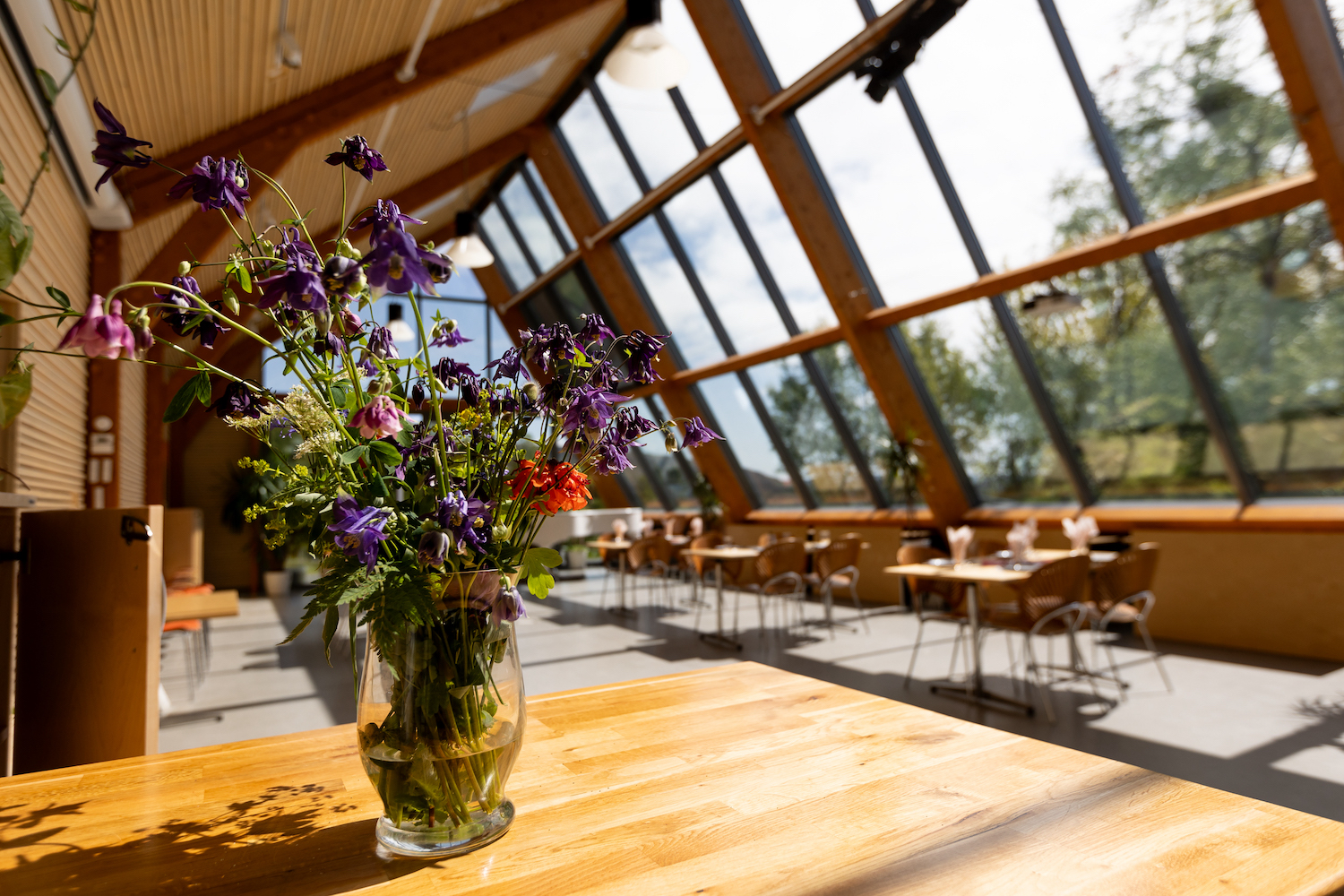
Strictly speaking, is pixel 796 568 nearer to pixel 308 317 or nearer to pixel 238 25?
pixel 238 25

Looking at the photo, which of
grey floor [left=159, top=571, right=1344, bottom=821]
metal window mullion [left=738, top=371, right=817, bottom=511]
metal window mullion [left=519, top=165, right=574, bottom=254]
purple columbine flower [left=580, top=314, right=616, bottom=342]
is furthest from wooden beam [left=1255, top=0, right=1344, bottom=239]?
metal window mullion [left=519, top=165, right=574, bottom=254]

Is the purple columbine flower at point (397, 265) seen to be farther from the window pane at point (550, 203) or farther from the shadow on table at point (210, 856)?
the window pane at point (550, 203)

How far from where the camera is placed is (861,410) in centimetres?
908

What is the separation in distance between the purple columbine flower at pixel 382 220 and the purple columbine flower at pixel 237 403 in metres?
0.24

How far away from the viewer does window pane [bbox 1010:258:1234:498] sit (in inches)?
244

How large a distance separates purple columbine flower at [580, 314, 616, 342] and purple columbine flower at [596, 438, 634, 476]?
0.14 meters

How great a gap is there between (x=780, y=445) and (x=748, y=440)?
612 millimetres

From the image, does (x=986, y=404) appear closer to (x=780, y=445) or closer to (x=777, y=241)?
(x=777, y=241)

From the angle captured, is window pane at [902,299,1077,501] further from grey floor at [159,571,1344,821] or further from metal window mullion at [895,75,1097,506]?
grey floor at [159,571,1344,821]

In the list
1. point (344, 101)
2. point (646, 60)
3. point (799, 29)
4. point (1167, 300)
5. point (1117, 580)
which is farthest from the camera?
point (799, 29)

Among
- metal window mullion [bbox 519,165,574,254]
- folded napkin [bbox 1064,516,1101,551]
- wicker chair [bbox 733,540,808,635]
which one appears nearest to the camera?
folded napkin [bbox 1064,516,1101,551]

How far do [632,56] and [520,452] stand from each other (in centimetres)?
318

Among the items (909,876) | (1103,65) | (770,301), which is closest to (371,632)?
(909,876)

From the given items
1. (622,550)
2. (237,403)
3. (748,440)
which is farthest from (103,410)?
(748,440)
